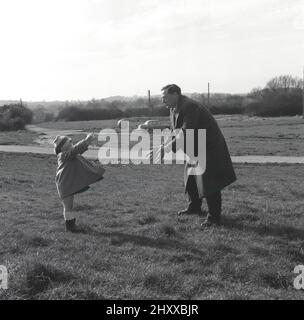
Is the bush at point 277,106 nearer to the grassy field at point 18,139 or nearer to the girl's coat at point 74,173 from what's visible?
the grassy field at point 18,139

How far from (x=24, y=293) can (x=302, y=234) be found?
353 centimetres

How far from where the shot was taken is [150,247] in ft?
18.8

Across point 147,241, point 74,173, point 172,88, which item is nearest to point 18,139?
point 74,173

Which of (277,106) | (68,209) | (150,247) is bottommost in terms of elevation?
(150,247)

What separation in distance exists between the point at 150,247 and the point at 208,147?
1638mm

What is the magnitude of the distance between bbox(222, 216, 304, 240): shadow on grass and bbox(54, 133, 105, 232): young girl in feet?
6.29

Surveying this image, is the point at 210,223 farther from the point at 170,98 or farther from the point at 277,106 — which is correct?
the point at 277,106

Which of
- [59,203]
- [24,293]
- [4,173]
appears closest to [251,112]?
[4,173]

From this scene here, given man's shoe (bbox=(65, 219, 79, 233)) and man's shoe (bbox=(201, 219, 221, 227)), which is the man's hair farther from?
man's shoe (bbox=(65, 219, 79, 233))

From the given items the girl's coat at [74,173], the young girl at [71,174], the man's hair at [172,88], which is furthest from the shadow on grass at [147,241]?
the man's hair at [172,88]

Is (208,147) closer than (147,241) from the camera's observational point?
No

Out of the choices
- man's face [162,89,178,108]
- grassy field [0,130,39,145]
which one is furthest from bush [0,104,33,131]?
man's face [162,89,178,108]

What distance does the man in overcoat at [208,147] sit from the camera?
6.50 meters

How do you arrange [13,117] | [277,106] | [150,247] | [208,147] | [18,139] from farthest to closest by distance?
[277,106]
[13,117]
[18,139]
[208,147]
[150,247]
